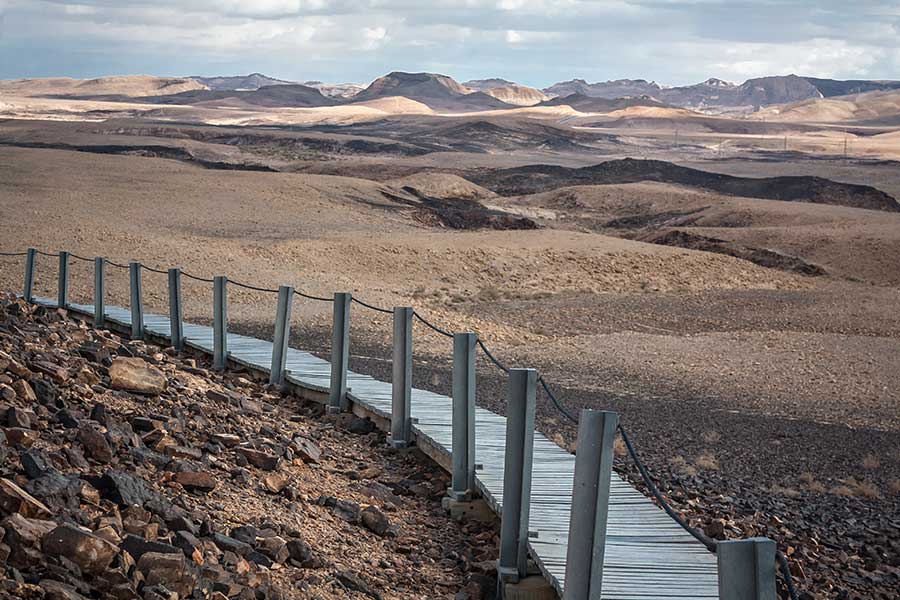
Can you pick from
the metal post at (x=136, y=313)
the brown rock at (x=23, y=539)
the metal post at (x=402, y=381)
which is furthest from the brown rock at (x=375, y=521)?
the metal post at (x=136, y=313)

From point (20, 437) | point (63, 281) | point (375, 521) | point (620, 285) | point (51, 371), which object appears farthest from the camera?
point (620, 285)

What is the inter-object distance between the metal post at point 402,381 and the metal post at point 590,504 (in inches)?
159

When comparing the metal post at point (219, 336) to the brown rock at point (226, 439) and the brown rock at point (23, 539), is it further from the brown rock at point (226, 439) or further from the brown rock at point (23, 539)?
the brown rock at point (23, 539)

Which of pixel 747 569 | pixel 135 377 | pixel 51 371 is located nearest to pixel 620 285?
pixel 135 377

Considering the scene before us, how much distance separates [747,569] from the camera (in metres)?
3.03

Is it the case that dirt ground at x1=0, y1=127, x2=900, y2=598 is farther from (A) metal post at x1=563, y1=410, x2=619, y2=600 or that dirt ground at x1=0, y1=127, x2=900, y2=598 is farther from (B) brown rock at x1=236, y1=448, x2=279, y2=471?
(B) brown rock at x1=236, y1=448, x2=279, y2=471

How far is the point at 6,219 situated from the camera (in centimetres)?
2697

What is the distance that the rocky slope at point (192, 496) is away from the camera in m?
4.47

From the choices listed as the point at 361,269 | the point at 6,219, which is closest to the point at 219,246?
the point at 361,269

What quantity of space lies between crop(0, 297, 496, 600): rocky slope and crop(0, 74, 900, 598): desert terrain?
2.12 metres

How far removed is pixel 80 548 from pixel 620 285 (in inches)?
925

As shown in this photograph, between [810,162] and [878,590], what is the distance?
8535 centimetres

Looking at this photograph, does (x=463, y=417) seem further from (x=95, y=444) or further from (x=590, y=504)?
(x=590, y=504)

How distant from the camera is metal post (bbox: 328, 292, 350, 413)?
983 centimetres
